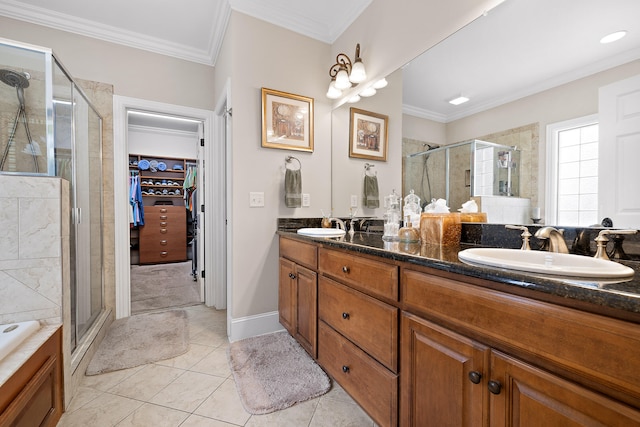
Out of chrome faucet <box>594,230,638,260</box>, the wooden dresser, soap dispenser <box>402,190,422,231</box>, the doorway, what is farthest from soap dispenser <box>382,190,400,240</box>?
the wooden dresser

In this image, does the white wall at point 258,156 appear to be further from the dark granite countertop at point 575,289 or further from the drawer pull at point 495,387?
the drawer pull at point 495,387

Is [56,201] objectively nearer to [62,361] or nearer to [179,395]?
[62,361]

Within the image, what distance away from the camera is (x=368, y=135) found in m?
2.21

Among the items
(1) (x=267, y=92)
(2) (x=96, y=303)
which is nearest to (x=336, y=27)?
(1) (x=267, y=92)

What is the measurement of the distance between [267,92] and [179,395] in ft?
7.08

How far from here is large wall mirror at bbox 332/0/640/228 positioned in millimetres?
941

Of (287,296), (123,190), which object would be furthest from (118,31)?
(287,296)

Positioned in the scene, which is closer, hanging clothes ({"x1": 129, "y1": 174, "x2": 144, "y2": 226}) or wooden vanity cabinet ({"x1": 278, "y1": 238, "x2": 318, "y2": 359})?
wooden vanity cabinet ({"x1": 278, "y1": 238, "x2": 318, "y2": 359})

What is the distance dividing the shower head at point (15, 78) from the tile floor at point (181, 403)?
1937 mm

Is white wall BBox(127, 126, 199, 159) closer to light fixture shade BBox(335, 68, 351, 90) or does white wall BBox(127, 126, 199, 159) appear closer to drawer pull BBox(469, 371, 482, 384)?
light fixture shade BBox(335, 68, 351, 90)

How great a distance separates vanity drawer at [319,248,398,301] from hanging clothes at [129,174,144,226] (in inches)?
181

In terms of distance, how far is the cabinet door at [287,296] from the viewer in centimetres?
193

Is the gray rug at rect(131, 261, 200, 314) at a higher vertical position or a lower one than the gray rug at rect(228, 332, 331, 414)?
lower

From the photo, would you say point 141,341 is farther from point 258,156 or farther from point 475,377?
point 475,377
